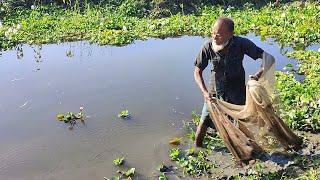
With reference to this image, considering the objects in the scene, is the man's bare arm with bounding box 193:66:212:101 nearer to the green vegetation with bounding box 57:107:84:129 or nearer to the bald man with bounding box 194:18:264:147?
the bald man with bounding box 194:18:264:147

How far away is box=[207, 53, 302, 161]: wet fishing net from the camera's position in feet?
17.4

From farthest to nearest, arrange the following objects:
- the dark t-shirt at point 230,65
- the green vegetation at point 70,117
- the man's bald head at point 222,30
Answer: the green vegetation at point 70,117, the dark t-shirt at point 230,65, the man's bald head at point 222,30

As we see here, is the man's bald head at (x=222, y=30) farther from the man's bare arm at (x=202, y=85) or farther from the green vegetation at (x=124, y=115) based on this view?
the green vegetation at (x=124, y=115)

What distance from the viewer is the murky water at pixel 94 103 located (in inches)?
257

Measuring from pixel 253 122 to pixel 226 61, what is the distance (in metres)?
0.78

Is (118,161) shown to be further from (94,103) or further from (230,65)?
(94,103)

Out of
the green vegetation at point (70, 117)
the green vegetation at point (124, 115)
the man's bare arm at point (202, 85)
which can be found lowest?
the green vegetation at point (70, 117)

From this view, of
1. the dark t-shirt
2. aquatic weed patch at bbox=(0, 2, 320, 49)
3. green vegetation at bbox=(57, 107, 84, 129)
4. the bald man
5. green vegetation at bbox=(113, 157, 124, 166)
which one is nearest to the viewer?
the bald man

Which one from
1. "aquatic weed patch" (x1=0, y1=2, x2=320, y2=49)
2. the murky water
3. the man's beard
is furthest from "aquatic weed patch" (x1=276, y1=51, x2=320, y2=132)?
"aquatic weed patch" (x1=0, y1=2, x2=320, y2=49)

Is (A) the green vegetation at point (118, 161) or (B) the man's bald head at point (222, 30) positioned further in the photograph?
(A) the green vegetation at point (118, 161)

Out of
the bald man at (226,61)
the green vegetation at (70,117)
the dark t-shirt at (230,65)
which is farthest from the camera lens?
the green vegetation at (70,117)

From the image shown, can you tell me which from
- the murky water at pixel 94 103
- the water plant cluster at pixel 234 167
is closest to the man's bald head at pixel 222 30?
the water plant cluster at pixel 234 167

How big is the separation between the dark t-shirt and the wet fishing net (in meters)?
0.19

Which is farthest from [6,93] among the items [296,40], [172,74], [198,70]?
[296,40]
